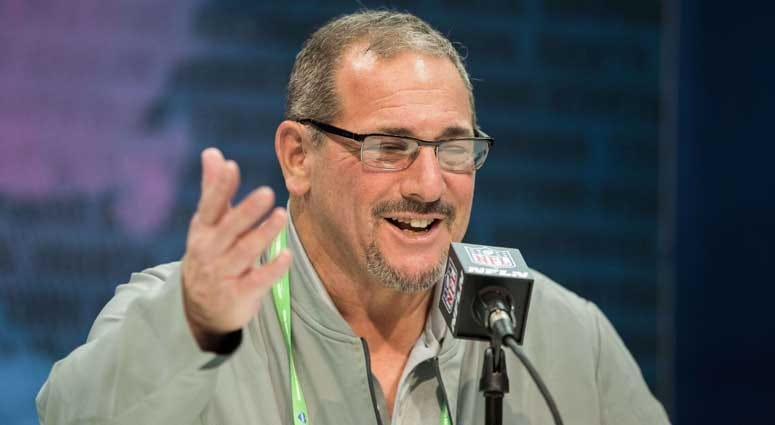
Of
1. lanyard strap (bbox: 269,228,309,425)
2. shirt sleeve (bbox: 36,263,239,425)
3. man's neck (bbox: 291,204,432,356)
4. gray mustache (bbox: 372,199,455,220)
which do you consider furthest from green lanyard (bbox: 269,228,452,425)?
shirt sleeve (bbox: 36,263,239,425)

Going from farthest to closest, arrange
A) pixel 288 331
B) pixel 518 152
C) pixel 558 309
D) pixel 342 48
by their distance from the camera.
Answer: pixel 518 152 → pixel 558 309 → pixel 342 48 → pixel 288 331

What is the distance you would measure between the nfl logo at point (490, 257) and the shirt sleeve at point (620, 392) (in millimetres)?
831

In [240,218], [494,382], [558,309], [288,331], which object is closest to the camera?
[240,218]

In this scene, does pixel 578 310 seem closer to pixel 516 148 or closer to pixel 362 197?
pixel 362 197

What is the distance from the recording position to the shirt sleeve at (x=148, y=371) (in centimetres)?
160

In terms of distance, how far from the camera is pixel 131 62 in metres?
3.18

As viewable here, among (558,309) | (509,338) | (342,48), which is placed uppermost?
(342,48)

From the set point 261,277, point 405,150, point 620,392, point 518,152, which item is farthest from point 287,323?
point 518,152

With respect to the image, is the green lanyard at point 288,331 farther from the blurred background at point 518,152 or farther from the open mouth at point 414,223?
the blurred background at point 518,152

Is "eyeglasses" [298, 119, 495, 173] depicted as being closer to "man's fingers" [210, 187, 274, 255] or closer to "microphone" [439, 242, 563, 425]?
"microphone" [439, 242, 563, 425]

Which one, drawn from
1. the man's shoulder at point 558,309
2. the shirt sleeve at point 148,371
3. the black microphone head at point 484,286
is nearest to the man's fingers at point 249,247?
the shirt sleeve at point 148,371

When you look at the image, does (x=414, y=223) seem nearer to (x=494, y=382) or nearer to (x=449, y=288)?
(x=449, y=288)

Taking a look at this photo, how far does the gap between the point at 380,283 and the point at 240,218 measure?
32.2 inches

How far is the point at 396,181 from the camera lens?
2.21 metres
